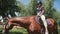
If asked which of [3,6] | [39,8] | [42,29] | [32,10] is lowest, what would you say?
[32,10]

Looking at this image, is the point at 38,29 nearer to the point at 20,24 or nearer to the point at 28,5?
the point at 20,24

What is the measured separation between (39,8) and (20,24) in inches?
50.2

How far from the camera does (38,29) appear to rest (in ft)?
30.2

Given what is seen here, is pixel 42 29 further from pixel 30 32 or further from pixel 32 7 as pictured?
pixel 32 7

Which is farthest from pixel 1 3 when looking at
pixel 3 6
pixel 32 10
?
pixel 32 10

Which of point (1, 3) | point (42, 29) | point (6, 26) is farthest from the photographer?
point (1, 3)

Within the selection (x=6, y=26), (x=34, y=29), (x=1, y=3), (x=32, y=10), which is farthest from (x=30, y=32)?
(x=32, y=10)

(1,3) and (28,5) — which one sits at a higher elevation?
(1,3)

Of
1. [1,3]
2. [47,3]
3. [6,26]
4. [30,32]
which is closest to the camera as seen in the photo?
[6,26]

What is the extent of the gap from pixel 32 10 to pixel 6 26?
55.7 metres

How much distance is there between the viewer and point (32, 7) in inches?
2525

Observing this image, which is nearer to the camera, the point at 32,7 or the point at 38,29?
the point at 38,29

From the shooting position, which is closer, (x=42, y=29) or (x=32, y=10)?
(x=42, y=29)

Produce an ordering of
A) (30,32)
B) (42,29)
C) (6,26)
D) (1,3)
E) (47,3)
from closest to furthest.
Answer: (6,26) → (30,32) → (42,29) → (1,3) → (47,3)
